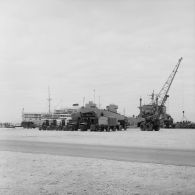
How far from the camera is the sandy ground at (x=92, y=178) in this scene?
393 inches

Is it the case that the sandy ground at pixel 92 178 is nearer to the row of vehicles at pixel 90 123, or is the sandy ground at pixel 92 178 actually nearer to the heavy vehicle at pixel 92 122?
the heavy vehicle at pixel 92 122

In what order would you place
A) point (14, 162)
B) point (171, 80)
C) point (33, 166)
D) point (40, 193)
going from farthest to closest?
1. point (171, 80)
2. point (14, 162)
3. point (33, 166)
4. point (40, 193)

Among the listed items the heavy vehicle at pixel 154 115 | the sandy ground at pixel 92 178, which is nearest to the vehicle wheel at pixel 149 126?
the heavy vehicle at pixel 154 115

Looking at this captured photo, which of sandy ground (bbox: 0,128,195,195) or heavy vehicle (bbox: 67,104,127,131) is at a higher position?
heavy vehicle (bbox: 67,104,127,131)

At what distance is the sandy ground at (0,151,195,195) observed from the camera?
9992 millimetres

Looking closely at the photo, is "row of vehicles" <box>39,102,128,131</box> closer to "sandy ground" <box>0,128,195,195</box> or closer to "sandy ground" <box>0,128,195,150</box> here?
"sandy ground" <box>0,128,195,150</box>

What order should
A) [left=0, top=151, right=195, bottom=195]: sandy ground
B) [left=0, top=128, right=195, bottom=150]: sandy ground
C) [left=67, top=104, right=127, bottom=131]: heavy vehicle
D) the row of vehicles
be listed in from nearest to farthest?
[left=0, top=151, right=195, bottom=195]: sandy ground → [left=0, top=128, right=195, bottom=150]: sandy ground → [left=67, top=104, right=127, bottom=131]: heavy vehicle → the row of vehicles

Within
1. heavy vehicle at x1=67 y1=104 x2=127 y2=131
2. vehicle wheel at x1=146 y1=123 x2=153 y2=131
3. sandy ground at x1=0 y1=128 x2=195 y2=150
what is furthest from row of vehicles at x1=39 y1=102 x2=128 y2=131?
sandy ground at x1=0 y1=128 x2=195 y2=150

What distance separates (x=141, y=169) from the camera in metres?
13.5

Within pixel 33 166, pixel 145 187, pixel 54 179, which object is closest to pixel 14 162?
pixel 33 166

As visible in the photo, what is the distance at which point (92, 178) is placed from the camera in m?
11.8

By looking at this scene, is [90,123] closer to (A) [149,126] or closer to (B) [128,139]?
(A) [149,126]

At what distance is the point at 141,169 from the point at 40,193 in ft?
16.5

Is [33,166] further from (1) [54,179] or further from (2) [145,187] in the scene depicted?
(2) [145,187]
